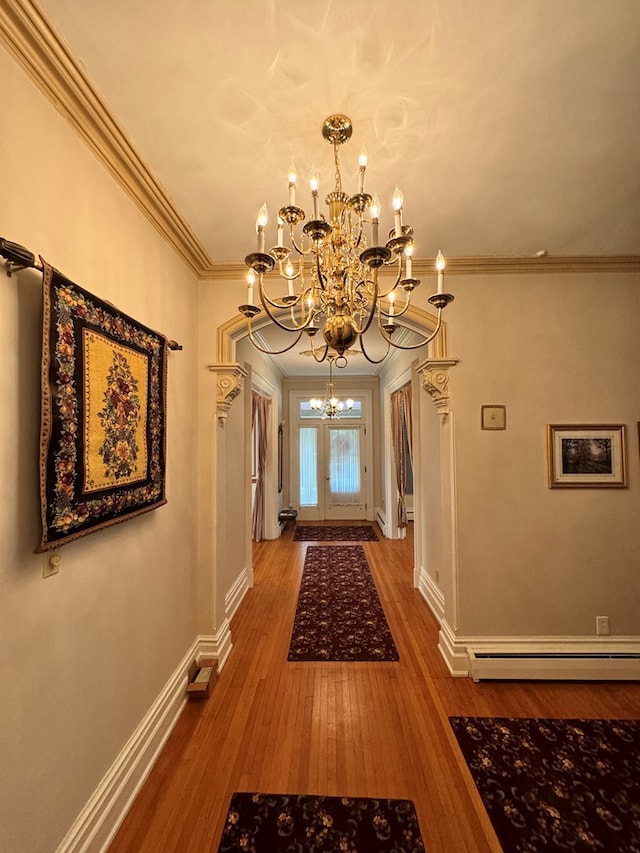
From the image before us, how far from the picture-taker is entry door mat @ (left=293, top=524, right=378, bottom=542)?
5664 millimetres

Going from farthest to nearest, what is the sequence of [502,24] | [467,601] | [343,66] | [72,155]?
1. [467,601]
2. [72,155]
3. [343,66]
4. [502,24]

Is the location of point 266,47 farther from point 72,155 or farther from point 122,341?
point 122,341

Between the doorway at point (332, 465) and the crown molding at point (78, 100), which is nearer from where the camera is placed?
the crown molding at point (78, 100)

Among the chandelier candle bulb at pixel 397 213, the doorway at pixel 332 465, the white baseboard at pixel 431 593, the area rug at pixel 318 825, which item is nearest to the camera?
the chandelier candle bulb at pixel 397 213

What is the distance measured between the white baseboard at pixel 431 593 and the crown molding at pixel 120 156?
2.69 meters

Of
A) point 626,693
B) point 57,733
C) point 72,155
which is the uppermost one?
point 72,155

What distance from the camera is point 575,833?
4.79ft

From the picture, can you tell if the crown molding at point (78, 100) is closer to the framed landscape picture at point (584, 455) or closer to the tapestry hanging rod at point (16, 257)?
the tapestry hanging rod at point (16, 257)

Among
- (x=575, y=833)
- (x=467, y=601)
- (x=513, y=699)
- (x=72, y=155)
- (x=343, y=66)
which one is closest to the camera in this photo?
(x=343, y=66)

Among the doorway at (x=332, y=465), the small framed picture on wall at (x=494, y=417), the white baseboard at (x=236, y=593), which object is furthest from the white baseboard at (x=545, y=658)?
the doorway at (x=332, y=465)

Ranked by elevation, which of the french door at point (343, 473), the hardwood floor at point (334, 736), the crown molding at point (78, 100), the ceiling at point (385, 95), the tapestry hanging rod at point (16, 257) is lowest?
the hardwood floor at point (334, 736)

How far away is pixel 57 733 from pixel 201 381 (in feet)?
6.39

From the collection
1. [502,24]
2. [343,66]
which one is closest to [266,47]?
[343,66]

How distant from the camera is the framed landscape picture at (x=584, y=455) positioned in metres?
2.48
